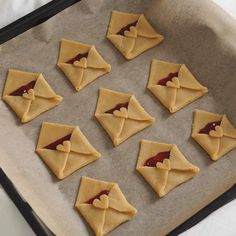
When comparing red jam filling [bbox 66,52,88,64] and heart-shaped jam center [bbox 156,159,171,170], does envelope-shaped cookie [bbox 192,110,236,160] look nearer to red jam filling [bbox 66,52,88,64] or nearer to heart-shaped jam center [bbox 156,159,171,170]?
heart-shaped jam center [bbox 156,159,171,170]

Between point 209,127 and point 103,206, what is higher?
point 209,127

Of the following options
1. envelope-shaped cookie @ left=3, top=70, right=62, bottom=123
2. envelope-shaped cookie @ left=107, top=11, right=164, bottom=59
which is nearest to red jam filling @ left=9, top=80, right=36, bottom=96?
envelope-shaped cookie @ left=3, top=70, right=62, bottom=123

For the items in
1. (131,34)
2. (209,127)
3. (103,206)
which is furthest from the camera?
(131,34)

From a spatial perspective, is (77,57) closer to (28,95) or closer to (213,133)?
(28,95)

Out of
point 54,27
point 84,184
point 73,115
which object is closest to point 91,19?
point 54,27

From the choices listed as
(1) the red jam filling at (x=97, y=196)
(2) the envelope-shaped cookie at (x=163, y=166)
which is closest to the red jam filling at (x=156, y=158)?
(2) the envelope-shaped cookie at (x=163, y=166)

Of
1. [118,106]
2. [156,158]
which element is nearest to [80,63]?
[118,106]
